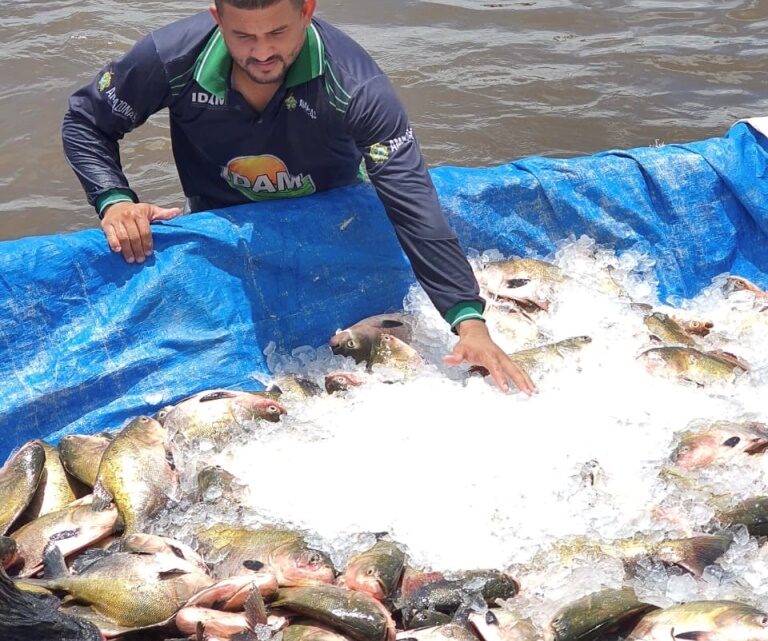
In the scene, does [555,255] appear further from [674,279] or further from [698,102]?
[698,102]

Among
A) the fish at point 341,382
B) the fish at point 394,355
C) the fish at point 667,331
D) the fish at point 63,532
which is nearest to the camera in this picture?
the fish at point 63,532

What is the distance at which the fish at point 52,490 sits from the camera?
3.79 meters

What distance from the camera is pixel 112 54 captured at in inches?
334

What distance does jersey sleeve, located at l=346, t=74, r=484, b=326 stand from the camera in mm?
4145

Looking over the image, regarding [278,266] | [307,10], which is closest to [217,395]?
[278,266]

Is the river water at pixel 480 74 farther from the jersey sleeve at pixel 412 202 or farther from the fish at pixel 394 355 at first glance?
the jersey sleeve at pixel 412 202

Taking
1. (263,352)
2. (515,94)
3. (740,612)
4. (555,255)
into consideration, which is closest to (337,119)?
(263,352)

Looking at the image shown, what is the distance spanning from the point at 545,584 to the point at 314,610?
794 millimetres

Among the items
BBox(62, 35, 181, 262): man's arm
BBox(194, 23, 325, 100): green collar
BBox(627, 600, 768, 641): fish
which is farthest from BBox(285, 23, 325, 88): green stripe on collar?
BBox(627, 600, 768, 641): fish

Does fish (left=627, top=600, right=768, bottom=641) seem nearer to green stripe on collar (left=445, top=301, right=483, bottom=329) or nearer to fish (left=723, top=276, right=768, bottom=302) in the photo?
green stripe on collar (left=445, top=301, right=483, bottom=329)

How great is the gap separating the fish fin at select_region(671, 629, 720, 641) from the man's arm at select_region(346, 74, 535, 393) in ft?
4.44

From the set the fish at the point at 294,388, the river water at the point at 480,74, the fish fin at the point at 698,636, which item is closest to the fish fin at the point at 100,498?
the fish at the point at 294,388

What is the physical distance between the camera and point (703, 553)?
3.37 meters

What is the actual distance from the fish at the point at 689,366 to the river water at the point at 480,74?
10.4 feet
